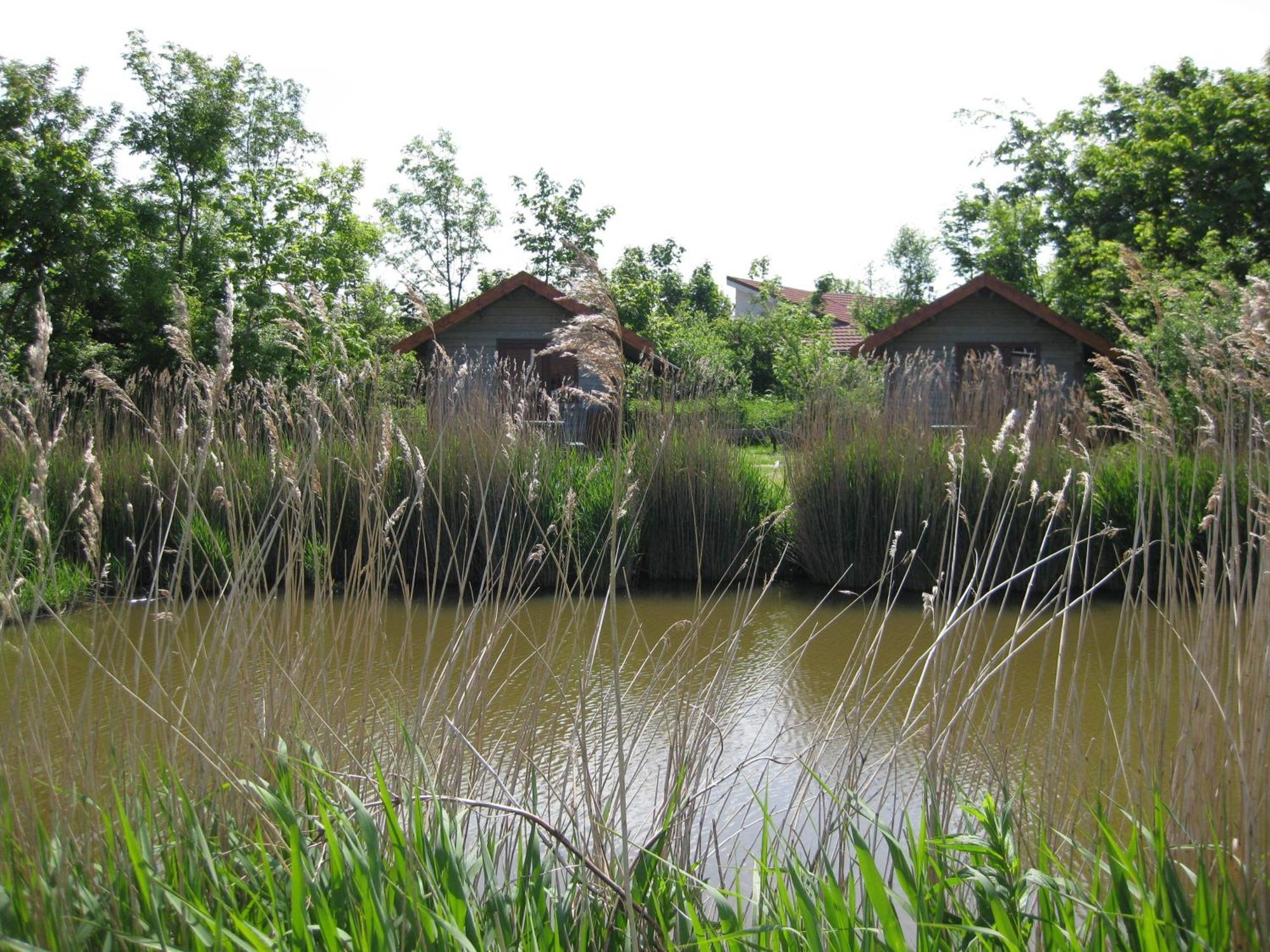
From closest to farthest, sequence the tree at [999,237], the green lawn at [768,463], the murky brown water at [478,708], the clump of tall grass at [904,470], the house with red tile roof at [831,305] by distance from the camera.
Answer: the murky brown water at [478,708], the clump of tall grass at [904,470], the green lawn at [768,463], the tree at [999,237], the house with red tile roof at [831,305]

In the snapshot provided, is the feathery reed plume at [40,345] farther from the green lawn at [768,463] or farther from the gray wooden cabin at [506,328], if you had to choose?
the gray wooden cabin at [506,328]

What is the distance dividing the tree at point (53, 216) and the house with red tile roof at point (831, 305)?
12.1 metres

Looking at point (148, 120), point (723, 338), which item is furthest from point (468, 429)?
point (723, 338)

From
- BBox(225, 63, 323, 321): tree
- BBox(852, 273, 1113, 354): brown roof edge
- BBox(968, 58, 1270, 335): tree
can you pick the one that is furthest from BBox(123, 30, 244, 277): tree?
BBox(968, 58, 1270, 335): tree

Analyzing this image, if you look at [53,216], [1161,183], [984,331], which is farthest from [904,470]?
[1161,183]

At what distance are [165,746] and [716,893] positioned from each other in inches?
41.5

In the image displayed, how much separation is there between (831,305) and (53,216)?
1264 inches

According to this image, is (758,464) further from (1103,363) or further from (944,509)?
(1103,363)

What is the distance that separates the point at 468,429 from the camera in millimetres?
6348

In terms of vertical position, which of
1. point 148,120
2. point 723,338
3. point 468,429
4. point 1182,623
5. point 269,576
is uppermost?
point 148,120

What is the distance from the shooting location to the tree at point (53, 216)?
44.9ft

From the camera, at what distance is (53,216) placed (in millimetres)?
13922

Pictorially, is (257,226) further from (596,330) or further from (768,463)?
(596,330)

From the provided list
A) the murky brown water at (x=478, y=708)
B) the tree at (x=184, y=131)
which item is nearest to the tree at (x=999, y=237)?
the tree at (x=184, y=131)
